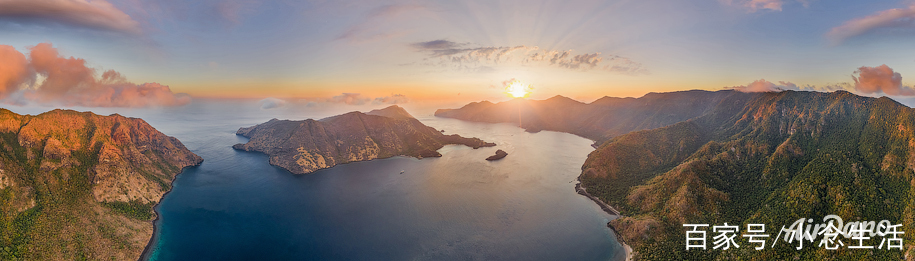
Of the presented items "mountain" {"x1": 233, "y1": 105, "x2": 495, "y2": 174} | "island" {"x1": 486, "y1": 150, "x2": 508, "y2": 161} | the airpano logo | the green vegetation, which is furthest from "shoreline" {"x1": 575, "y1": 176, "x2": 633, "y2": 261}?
the green vegetation

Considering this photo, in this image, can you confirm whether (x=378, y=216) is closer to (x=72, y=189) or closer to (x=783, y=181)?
(x=72, y=189)

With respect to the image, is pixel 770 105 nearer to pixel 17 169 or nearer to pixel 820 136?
pixel 820 136

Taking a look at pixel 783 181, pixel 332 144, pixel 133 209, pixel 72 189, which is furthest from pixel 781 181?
pixel 72 189

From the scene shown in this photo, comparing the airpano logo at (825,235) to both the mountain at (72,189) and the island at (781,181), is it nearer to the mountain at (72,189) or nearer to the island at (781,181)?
the island at (781,181)

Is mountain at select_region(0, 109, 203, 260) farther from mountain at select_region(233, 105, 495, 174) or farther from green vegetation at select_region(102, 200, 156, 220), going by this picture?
mountain at select_region(233, 105, 495, 174)

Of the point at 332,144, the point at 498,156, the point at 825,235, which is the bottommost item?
the point at 825,235

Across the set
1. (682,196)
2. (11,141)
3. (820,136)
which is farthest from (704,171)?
(11,141)

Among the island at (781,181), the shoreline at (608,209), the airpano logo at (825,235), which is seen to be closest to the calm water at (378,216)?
the shoreline at (608,209)
